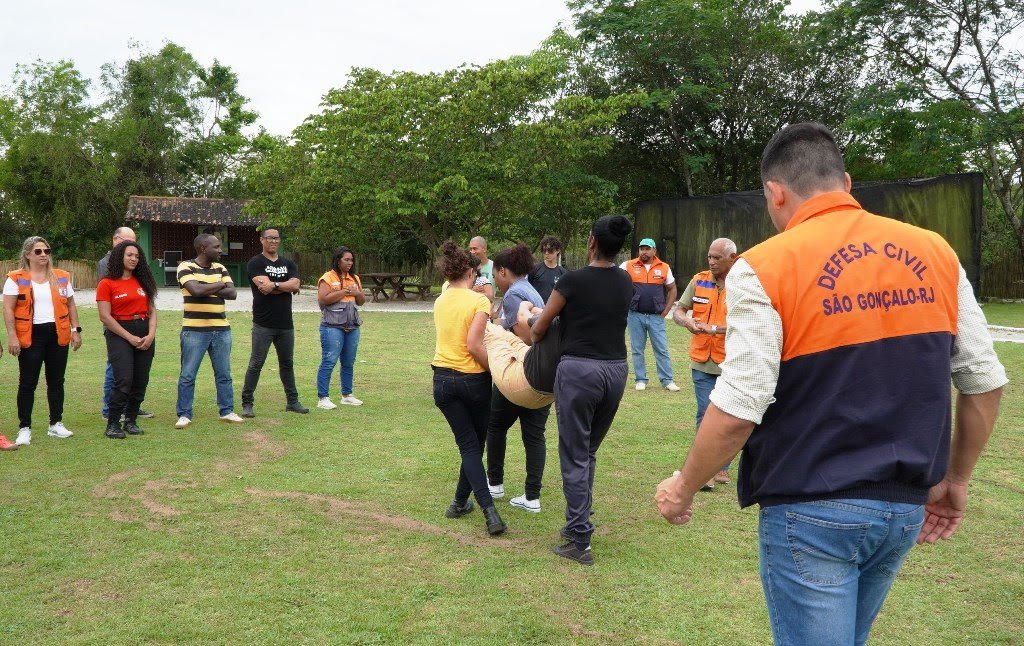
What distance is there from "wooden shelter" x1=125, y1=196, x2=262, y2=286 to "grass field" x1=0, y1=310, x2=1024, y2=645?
30.5 meters

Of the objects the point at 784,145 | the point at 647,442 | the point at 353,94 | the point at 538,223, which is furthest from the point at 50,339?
the point at 538,223

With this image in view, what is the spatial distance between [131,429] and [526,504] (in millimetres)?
4160

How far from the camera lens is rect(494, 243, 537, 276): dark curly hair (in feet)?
17.5

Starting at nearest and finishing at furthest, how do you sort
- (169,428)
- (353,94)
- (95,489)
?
(95,489) → (169,428) → (353,94)

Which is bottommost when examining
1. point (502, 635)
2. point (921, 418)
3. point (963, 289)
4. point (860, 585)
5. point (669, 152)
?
point (502, 635)

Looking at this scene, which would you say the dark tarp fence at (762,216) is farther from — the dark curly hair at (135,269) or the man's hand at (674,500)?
the man's hand at (674,500)

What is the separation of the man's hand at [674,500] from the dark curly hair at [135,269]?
242 inches

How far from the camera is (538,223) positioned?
32000 mm

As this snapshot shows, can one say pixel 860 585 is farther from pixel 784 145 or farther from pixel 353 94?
pixel 353 94

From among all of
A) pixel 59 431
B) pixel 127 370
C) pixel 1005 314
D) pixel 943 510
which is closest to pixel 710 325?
pixel 943 510

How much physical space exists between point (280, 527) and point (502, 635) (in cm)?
197

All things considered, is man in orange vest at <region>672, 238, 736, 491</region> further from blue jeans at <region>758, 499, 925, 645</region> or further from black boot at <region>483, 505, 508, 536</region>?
blue jeans at <region>758, 499, 925, 645</region>

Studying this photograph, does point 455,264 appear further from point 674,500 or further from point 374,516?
point 674,500

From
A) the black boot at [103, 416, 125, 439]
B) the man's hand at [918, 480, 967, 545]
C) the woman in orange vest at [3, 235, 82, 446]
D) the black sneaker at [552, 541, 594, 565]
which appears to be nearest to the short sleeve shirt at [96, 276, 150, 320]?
the woman in orange vest at [3, 235, 82, 446]
